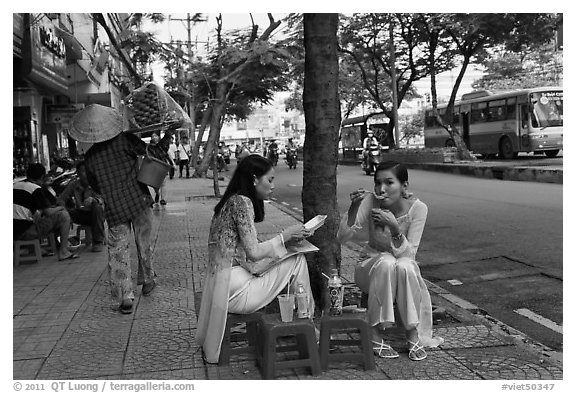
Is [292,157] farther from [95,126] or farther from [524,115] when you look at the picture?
[95,126]

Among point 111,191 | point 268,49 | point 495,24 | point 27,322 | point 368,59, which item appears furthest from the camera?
point 368,59

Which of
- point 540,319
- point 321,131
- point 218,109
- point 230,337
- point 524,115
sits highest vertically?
point 218,109

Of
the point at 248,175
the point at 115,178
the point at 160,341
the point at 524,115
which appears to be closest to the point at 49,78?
the point at 115,178

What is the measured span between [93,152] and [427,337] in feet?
10.6

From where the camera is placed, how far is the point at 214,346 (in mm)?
3918

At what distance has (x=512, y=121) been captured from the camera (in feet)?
82.4

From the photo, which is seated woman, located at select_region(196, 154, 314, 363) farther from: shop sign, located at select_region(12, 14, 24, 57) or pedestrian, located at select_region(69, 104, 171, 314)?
shop sign, located at select_region(12, 14, 24, 57)

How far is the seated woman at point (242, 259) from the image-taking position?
12.8 ft

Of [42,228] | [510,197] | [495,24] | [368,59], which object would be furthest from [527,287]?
[368,59]

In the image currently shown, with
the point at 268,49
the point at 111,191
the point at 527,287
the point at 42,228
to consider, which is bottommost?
the point at 527,287

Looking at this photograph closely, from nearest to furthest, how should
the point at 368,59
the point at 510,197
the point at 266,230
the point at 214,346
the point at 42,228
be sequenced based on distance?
the point at 214,346, the point at 42,228, the point at 266,230, the point at 510,197, the point at 368,59

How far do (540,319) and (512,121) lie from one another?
21.4m

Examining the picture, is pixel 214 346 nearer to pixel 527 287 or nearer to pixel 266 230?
pixel 527 287

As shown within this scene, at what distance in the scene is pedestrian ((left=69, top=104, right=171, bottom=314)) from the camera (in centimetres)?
559
